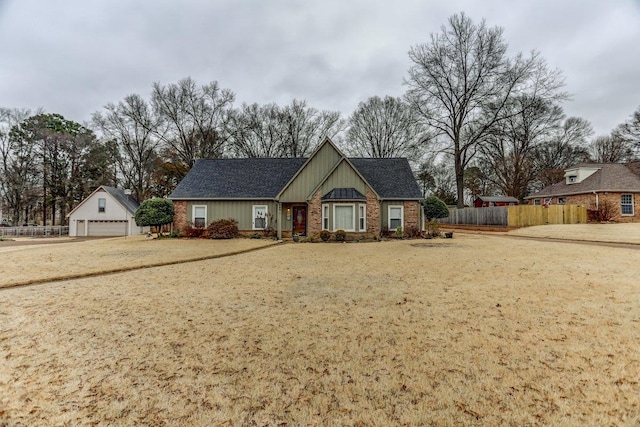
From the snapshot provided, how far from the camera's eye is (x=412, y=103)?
101 feet

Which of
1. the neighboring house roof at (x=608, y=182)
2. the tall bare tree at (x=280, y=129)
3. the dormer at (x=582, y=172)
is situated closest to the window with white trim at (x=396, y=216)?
the tall bare tree at (x=280, y=129)

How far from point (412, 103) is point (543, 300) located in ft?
92.8

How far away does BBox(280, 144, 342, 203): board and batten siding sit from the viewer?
64.4 feet

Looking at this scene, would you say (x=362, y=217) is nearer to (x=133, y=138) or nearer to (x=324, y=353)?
(x=324, y=353)

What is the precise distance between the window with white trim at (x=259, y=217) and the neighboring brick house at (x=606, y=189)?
27065 mm

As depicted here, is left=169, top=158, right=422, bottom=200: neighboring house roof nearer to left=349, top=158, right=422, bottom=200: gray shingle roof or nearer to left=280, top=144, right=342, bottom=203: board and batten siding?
left=349, top=158, right=422, bottom=200: gray shingle roof

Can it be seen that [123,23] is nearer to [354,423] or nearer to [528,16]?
[354,423]

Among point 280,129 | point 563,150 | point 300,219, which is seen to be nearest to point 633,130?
point 563,150

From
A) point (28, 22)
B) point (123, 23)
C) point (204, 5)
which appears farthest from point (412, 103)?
point (28, 22)

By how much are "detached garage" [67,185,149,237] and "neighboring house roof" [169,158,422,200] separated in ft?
46.1

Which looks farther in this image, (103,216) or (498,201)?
(498,201)

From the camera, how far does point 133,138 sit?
3534cm

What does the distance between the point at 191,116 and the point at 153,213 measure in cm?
1818

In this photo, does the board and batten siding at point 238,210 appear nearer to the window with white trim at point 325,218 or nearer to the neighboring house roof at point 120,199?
the window with white trim at point 325,218
